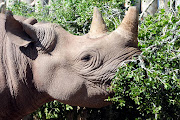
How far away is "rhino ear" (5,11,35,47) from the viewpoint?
327 cm

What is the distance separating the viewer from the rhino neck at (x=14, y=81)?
10.9 ft

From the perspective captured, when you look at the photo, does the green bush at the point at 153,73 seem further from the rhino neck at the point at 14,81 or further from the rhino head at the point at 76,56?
the rhino neck at the point at 14,81

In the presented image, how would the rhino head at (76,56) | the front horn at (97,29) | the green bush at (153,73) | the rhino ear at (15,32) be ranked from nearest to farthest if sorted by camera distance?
the green bush at (153,73) → the rhino head at (76,56) → the rhino ear at (15,32) → the front horn at (97,29)

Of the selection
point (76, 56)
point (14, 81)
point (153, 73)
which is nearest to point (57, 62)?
point (76, 56)

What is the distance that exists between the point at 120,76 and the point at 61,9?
8.01 ft

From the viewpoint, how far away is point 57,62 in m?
3.29

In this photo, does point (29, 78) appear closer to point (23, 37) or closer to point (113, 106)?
point (23, 37)

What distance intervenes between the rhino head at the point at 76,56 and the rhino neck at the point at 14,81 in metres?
0.06

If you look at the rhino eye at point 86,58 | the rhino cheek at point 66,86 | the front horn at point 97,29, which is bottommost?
the rhino cheek at point 66,86

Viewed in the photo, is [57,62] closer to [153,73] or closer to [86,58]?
[86,58]

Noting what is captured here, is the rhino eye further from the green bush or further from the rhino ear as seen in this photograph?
the rhino ear

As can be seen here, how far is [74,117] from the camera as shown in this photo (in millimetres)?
5414

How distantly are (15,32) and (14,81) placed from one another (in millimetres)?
466

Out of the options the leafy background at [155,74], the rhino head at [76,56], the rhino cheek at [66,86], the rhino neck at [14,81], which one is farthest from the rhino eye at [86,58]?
the rhino neck at [14,81]
